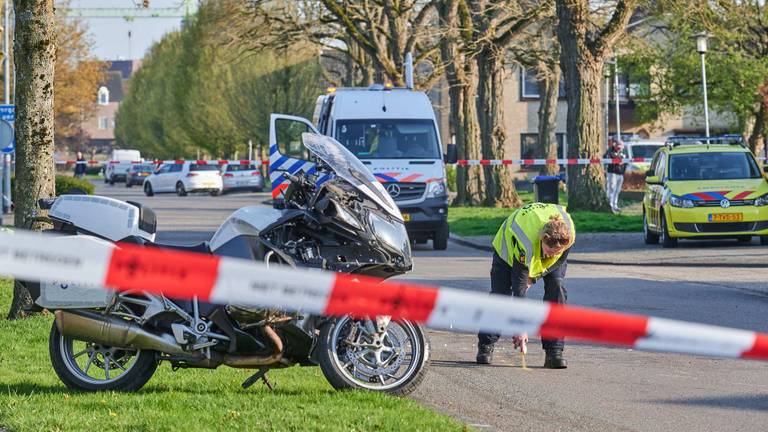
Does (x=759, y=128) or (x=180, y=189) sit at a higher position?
(x=759, y=128)

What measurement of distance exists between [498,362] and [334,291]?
20.3 ft

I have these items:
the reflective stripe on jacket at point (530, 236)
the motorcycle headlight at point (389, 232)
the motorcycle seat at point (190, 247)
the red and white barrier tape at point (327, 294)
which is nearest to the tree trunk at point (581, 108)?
the reflective stripe on jacket at point (530, 236)

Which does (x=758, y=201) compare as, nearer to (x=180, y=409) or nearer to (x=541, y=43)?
(x=180, y=409)

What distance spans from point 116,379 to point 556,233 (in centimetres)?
299

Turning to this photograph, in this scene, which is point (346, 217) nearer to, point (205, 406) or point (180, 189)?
point (205, 406)

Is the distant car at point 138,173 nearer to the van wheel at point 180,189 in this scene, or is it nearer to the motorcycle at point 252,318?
the van wheel at point 180,189

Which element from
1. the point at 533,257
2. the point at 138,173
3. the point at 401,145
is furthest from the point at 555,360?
the point at 138,173

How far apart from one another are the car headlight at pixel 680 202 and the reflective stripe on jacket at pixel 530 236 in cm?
1176

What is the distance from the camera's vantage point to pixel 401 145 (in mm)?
22531

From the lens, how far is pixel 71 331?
7.91 metres

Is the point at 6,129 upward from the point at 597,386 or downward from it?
upward

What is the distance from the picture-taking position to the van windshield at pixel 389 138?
22.4 meters

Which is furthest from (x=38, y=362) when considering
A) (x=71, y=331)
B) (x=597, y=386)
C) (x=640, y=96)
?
(x=640, y=96)

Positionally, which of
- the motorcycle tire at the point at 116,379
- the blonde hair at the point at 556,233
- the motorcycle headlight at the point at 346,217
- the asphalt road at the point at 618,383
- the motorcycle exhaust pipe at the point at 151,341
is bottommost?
the asphalt road at the point at 618,383
